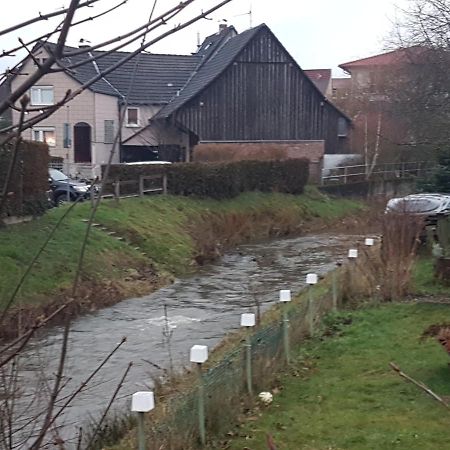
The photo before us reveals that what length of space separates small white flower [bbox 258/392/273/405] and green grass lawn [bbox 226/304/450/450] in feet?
0.23

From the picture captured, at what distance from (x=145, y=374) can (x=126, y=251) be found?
37.1ft

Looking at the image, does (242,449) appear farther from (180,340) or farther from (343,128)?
(343,128)

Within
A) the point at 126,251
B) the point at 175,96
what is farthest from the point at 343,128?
the point at 126,251

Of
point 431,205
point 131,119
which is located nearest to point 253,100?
point 431,205

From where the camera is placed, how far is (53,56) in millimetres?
1740

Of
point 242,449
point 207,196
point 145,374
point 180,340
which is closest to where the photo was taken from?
point 242,449

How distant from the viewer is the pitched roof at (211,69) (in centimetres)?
4000

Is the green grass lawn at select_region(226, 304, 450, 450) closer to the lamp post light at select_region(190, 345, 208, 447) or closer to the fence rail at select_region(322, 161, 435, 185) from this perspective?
the lamp post light at select_region(190, 345, 208, 447)

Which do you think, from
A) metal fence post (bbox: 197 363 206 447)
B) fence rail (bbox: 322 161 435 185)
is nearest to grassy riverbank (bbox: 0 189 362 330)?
fence rail (bbox: 322 161 435 185)

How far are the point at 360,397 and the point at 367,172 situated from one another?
32754 millimetres

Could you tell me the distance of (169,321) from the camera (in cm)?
1614

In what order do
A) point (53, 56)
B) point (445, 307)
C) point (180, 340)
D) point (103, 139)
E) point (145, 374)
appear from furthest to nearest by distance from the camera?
point (103, 139) < point (180, 340) < point (445, 307) < point (145, 374) < point (53, 56)

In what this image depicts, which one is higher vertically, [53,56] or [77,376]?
[53,56]

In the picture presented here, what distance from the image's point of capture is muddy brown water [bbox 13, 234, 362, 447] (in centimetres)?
1014
